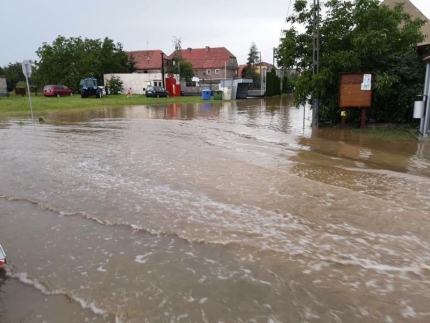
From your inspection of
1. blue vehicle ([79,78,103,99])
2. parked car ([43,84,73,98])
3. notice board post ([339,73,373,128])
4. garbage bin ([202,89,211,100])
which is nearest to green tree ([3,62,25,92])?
parked car ([43,84,73,98])

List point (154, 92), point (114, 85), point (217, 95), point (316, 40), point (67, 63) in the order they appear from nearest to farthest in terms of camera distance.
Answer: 1. point (316, 40)
2. point (154, 92)
3. point (217, 95)
4. point (114, 85)
5. point (67, 63)

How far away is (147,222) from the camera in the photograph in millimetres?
4828

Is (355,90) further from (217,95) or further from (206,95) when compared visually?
(217,95)

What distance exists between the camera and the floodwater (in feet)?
10.0

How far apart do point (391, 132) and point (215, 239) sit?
1067 cm

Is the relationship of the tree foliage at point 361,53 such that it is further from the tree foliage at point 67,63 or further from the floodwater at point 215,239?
the tree foliage at point 67,63

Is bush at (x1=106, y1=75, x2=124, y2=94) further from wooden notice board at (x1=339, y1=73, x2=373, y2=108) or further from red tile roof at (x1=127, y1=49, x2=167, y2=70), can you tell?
wooden notice board at (x1=339, y1=73, x2=373, y2=108)

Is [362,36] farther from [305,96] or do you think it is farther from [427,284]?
[427,284]

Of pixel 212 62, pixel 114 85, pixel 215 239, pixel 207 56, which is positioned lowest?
pixel 215 239

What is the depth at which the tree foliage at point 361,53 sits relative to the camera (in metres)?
12.8

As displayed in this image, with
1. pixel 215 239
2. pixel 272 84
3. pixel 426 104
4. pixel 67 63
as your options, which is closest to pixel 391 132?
pixel 426 104

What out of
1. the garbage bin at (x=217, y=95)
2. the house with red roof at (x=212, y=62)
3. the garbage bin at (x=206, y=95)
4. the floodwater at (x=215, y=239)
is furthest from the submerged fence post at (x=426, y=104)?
the house with red roof at (x=212, y=62)

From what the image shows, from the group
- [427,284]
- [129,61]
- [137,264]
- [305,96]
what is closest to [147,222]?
[137,264]

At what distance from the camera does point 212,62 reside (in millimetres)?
80688
